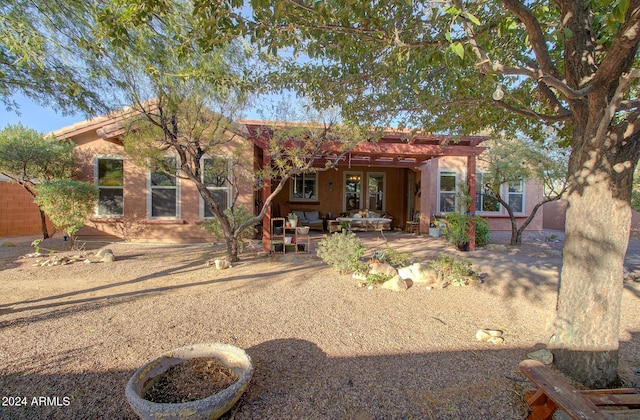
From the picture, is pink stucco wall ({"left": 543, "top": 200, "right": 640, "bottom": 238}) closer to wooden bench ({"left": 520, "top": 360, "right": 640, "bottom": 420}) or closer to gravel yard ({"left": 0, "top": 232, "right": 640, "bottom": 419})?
gravel yard ({"left": 0, "top": 232, "right": 640, "bottom": 419})

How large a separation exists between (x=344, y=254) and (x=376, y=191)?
8.62m

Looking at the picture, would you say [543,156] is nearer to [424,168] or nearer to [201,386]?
[424,168]

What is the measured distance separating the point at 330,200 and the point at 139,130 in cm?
846

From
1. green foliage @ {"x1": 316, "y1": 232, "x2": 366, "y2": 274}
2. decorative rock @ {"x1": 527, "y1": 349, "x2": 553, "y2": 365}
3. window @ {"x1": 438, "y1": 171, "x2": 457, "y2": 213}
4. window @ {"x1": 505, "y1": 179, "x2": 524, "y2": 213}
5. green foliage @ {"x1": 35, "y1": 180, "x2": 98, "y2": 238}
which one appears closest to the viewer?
decorative rock @ {"x1": 527, "y1": 349, "x2": 553, "y2": 365}

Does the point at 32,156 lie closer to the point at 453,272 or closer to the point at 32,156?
the point at 32,156

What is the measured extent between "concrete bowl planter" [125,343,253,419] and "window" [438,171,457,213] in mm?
11475

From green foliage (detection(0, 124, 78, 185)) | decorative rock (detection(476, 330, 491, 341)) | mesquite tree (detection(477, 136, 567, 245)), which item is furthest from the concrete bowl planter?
green foliage (detection(0, 124, 78, 185))

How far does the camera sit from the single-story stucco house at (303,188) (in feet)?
26.9

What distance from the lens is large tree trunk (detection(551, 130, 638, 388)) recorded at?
93.6 inches

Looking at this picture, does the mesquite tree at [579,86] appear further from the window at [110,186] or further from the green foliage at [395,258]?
the window at [110,186]

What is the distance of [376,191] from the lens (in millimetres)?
13820

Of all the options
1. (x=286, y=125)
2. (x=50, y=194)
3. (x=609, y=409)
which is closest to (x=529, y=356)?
(x=609, y=409)

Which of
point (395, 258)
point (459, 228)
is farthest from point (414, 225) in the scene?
point (395, 258)

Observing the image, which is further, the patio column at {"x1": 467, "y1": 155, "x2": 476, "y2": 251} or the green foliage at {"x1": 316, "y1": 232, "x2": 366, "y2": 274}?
the patio column at {"x1": 467, "y1": 155, "x2": 476, "y2": 251}
